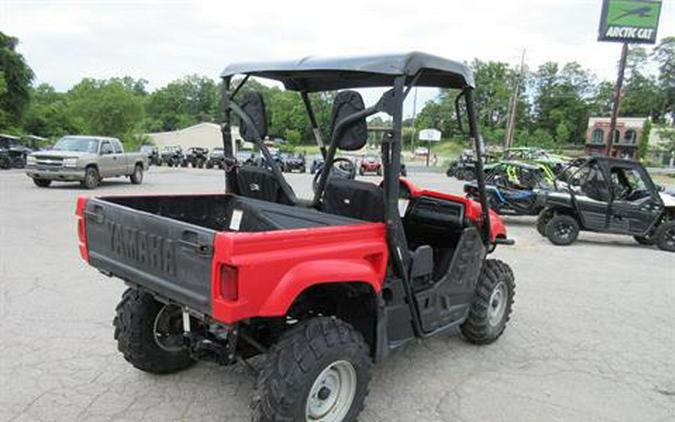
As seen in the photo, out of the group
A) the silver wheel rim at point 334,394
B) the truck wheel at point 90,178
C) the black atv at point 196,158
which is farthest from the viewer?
the black atv at point 196,158

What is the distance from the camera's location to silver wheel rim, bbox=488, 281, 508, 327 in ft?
15.3

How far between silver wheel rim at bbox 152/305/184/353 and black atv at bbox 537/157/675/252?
27.7 ft

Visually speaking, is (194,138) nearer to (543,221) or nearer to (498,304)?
(543,221)

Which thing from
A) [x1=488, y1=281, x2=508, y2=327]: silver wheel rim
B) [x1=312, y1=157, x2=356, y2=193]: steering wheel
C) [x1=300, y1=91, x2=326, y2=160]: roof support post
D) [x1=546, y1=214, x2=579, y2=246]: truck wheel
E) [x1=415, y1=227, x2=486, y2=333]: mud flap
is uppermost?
[x1=300, y1=91, x2=326, y2=160]: roof support post

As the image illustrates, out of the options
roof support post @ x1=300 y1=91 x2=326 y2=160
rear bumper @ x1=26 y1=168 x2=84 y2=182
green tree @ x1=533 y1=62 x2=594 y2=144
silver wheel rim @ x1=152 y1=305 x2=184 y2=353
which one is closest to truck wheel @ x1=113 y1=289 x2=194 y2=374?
silver wheel rim @ x1=152 y1=305 x2=184 y2=353

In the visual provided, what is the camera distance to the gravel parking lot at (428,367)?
3.47 m

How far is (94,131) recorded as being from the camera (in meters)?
52.4

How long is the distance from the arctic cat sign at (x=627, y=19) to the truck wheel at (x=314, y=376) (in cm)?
2781

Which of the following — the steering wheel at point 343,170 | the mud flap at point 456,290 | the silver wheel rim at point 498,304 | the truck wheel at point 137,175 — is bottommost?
the truck wheel at point 137,175

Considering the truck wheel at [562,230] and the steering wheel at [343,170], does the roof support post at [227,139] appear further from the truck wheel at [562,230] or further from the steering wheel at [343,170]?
the truck wheel at [562,230]

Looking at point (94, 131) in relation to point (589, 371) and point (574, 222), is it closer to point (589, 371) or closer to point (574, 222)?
point (574, 222)

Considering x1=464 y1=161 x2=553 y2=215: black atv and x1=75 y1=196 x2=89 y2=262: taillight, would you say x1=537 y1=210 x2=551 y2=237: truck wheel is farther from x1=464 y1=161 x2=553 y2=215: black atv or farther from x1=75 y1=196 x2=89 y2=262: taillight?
x1=75 y1=196 x2=89 y2=262: taillight

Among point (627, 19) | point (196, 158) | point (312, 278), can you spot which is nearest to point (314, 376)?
point (312, 278)

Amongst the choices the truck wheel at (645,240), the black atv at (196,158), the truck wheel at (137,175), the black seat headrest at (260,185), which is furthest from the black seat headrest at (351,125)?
the black atv at (196,158)
